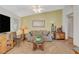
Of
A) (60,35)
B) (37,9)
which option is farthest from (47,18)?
(60,35)

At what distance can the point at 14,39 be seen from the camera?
365 centimetres

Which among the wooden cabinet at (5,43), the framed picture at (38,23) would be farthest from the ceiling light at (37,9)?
the wooden cabinet at (5,43)

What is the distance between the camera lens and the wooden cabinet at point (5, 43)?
11.3 feet

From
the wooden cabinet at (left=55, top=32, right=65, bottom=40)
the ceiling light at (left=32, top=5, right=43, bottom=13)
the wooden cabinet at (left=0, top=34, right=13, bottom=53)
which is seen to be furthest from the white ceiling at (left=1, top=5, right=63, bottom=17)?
the wooden cabinet at (left=55, top=32, right=65, bottom=40)

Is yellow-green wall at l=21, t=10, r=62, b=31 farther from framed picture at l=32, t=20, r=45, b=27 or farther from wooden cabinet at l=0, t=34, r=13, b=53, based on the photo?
A: wooden cabinet at l=0, t=34, r=13, b=53

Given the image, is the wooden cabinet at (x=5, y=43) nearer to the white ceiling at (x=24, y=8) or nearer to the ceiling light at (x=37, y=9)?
the white ceiling at (x=24, y=8)

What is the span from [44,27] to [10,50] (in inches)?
42.5

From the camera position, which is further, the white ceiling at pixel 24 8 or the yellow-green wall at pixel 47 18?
the yellow-green wall at pixel 47 18

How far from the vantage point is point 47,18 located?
3.72m

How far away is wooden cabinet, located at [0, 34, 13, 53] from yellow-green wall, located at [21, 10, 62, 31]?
53 cm

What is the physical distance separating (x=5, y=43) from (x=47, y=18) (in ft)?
4.21

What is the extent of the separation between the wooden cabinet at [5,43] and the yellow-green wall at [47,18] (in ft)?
1.75
